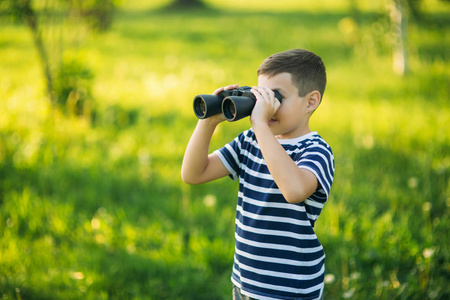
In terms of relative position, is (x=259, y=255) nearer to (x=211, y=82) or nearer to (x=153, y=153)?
(x=153, y=153)

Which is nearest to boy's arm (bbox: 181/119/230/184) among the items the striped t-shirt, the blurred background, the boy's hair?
the striped t-shirt

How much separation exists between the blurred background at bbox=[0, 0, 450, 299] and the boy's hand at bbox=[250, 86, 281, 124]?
5.06 feet

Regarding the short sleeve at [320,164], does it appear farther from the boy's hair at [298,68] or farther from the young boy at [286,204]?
Result: the boy's hair at [298,68]

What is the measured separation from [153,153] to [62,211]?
54.4 inches

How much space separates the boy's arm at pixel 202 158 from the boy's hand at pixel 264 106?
171 mm

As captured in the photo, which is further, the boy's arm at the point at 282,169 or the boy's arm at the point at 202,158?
the boy's arm at the point at 202,158

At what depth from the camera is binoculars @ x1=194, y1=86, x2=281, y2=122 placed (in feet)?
5.54

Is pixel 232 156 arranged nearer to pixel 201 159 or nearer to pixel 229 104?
pixel 201 159

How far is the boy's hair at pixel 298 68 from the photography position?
1.85 metres

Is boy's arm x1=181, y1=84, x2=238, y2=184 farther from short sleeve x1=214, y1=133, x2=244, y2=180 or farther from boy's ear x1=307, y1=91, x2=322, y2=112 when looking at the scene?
boy's ear x1=307, y1=91, x2=322, y2=112

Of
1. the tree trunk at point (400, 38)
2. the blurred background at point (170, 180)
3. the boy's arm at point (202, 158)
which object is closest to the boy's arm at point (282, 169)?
the boy's arm at point (202, 158)

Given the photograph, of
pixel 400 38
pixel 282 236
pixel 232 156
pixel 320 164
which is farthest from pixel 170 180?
pixel 400 38

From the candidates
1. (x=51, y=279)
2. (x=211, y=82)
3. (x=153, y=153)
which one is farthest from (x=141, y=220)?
(x=211, y=82)

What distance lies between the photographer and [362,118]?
5.75 meters
